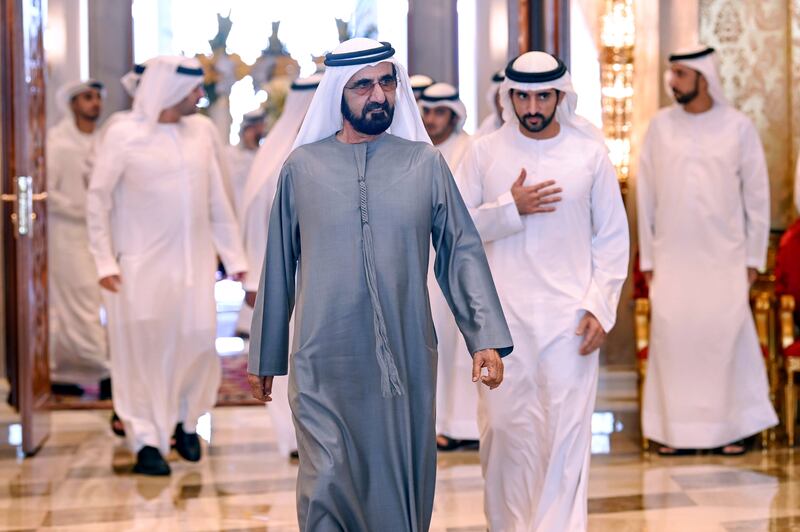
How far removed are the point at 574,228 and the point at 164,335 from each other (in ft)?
8.06

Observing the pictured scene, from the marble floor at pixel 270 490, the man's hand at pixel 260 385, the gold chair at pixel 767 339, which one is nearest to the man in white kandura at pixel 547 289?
the marble floor at pixel 270 490

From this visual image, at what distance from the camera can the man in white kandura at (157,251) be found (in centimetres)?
644

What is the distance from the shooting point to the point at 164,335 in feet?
21.4

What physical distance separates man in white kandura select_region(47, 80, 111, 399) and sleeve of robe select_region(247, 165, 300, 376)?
17.3 ft

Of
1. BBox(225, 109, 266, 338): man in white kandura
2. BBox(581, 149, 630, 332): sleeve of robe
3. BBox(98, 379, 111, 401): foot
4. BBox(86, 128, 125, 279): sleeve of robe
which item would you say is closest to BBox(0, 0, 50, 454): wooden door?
BBox(86, 128, 125, 279): sleeve of robe

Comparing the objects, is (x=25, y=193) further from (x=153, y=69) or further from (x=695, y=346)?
(x=695, y=346)

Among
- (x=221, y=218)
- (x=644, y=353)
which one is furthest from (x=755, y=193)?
(x=221, y=218)

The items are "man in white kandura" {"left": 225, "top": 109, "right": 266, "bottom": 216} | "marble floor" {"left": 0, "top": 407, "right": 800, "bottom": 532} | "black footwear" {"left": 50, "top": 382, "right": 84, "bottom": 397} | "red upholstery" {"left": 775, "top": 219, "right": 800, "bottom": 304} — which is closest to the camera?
"marble floor" {"left": 0, "top": 407, "right": 800, "bottom": 532}

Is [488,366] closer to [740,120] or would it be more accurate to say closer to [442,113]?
[740,120]

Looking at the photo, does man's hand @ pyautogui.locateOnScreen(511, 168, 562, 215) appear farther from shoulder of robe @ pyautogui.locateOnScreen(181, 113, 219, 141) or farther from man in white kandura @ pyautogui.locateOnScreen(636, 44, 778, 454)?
shoulder of robe @ pyautogui.locateOnScreen(181, 113, 219, 141)

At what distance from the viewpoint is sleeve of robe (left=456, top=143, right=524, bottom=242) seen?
15.7ft

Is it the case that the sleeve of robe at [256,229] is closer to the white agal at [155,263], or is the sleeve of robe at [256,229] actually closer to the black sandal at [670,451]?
the white agal at [155,263]

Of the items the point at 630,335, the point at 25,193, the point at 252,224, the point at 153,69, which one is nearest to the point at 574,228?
the point at 252,224

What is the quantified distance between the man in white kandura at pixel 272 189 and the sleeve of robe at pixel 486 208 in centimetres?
154
